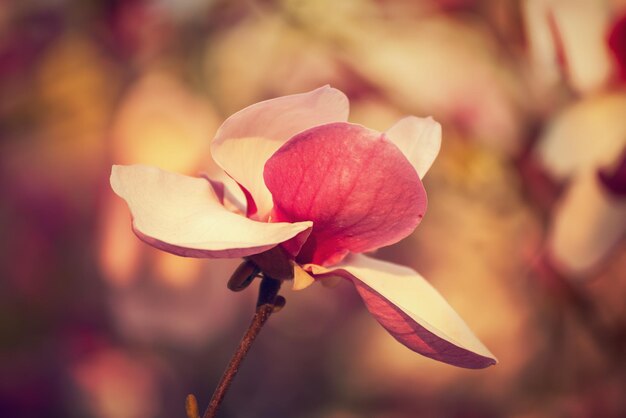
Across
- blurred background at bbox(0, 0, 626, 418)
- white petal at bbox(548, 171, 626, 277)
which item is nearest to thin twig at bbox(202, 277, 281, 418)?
blurred background at bbox(0, 0, 626, 418)

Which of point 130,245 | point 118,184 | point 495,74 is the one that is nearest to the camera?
point 118,184

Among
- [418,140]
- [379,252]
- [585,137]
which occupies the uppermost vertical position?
[585,137]

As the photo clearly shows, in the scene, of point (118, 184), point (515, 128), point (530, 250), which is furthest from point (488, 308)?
point (118, 184)

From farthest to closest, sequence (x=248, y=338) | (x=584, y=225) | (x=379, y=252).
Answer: (x=584, y=225) < (x=379, y=252) < (x=248, y=338)

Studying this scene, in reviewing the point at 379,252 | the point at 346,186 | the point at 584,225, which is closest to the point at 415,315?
the point at 346,186

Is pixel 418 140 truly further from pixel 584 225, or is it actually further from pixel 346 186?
pixel 584 225

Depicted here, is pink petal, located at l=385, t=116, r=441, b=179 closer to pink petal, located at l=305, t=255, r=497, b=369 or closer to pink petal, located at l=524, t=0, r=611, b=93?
pink petal, located at l=305, t=255, r=497, b=369

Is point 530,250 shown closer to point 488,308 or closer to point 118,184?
point 488,308
